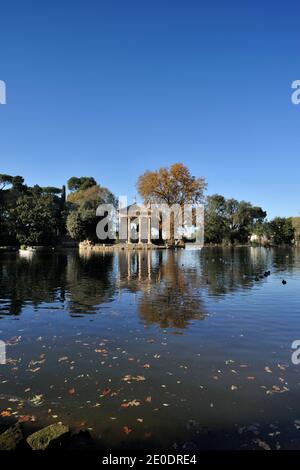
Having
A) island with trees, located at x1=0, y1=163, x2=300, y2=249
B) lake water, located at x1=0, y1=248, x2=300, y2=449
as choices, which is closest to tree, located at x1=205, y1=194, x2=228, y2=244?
island with trees, located at x1=0, y1=163, x2=300, y2=249

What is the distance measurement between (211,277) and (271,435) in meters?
20.5

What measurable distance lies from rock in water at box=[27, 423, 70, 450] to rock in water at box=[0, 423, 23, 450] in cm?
16

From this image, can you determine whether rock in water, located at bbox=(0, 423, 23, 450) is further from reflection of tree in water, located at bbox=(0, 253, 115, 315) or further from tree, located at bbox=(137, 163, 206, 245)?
tree, located at bbox=(137, 163, 206, 245)

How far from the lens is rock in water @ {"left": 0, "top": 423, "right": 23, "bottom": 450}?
15.9 ft

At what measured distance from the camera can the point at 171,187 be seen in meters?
78.1

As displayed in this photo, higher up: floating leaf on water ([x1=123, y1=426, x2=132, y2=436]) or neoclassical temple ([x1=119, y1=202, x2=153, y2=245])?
neoclassical temple ([x1=119, y1=202, x2=153, y2=245])

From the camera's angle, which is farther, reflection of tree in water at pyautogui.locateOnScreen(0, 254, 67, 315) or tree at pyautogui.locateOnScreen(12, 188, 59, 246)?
tree at pyautogui.locateOnScreen(12, 188, 59, 246)

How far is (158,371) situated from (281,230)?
112379 mm

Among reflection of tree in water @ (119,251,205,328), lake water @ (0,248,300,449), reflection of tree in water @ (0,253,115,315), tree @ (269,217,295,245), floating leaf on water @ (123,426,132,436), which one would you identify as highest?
tree @ (269,217,295,245)

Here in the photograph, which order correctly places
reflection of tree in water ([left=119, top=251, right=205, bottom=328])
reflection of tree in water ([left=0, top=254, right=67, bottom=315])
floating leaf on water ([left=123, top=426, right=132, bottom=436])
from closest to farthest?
floating leaf on water ([left=123, top=426, right=132, bottom=436]) → reflection of tree in water ([left=119, top=251, right=205, bottom=328]) → reflection of tree in water ([left=0, top=254, right=67, bottom=315])

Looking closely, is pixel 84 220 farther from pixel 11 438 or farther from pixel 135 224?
pixel 11 438

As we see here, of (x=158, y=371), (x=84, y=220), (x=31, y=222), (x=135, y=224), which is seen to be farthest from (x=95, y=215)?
(x=158, y=371)

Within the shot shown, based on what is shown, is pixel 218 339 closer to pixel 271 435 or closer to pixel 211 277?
pixel 271 435

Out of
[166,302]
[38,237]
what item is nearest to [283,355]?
[166,302]
